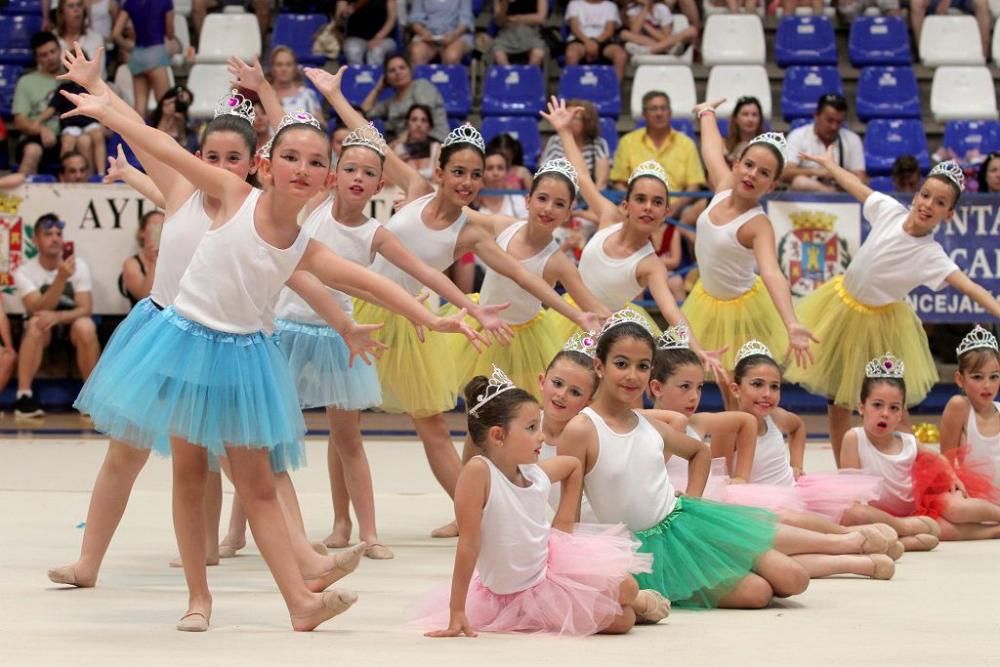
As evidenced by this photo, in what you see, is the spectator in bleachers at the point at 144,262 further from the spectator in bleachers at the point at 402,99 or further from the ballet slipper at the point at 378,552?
the ballet slipper at the point at 378,552

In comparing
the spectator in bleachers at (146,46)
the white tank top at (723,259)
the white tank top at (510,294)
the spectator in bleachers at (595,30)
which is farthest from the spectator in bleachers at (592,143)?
the spectator in bleachers at (146,46)

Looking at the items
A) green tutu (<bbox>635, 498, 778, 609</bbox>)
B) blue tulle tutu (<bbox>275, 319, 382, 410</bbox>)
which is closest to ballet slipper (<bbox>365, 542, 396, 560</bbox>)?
blue tulle tutu (<bbox>275, 319, 382, 410</bbox>)

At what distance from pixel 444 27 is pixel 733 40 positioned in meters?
2.22

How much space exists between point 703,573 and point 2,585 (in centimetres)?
211

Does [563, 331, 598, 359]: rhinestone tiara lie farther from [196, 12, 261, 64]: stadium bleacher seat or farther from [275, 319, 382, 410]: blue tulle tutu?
[196, 12, 261, 64]: stadium bleacher seat

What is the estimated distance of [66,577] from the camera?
183 inches

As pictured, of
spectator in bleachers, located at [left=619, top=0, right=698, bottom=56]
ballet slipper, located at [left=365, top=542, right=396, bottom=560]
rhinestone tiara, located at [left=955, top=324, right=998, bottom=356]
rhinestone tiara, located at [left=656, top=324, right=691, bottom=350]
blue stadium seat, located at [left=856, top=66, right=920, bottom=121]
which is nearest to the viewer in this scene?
rhinestone tiara, located at [left=656, top=324, right=691, bottom=350]

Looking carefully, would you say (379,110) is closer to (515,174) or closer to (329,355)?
(515,174)

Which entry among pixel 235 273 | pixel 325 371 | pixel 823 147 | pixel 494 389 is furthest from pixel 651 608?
pixel 823 147

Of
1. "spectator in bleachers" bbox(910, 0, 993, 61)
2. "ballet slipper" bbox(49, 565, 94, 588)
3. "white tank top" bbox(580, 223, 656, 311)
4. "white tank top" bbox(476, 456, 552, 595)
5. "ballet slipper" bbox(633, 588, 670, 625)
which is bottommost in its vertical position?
"ballet slipper" bbox(49, 565, 94, 588)

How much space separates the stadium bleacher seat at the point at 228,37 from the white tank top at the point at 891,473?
7.06m

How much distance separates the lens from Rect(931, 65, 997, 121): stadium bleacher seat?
11180mm

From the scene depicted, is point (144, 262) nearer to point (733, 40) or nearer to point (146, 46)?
point (146, 46)

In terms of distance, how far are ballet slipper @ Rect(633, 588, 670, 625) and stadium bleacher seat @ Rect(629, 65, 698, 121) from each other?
7.31 meters
